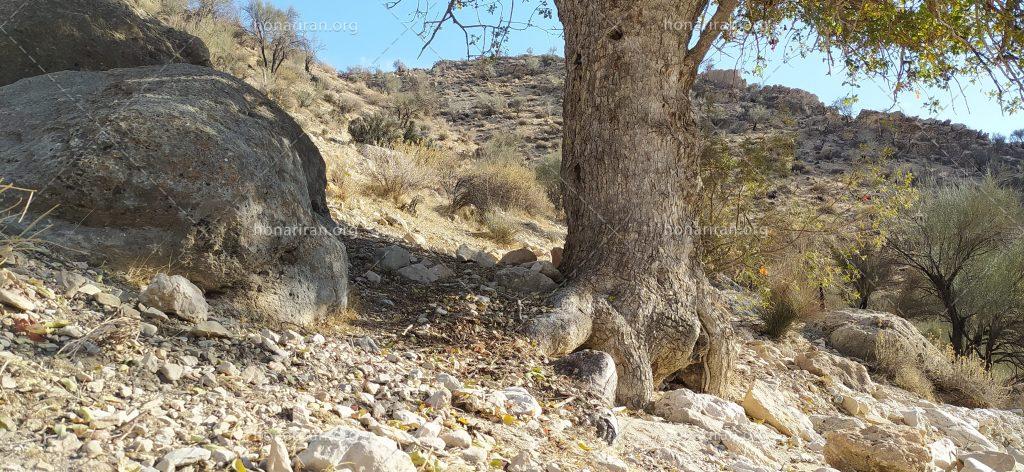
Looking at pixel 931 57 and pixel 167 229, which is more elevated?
pixel 931 57

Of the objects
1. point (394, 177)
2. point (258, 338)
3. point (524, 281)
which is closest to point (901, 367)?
point (524, 281)

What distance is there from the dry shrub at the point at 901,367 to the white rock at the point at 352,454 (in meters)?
7.22

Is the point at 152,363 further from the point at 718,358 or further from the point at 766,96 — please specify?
the point at 766,96

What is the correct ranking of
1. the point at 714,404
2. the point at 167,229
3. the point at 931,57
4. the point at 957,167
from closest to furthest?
1. the point at 167,229
2. the point at 714,404
3. the point at 931,57
4. the point at 957,167

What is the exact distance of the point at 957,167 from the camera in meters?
21.8

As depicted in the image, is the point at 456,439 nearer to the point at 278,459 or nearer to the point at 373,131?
the point at 278,459

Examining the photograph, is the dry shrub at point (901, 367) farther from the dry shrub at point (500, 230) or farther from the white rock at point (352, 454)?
the white rock at point (352, 454)

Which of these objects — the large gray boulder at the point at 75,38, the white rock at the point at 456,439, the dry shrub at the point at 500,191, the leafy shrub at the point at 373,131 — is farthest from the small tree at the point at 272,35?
the white rock at the point at 456,439

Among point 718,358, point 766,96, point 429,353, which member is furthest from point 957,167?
point 429,353

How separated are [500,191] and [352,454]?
10.1 meters

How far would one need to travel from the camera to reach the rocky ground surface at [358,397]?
2262 mm

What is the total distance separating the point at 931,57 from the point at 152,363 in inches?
276

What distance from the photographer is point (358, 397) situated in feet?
10.1

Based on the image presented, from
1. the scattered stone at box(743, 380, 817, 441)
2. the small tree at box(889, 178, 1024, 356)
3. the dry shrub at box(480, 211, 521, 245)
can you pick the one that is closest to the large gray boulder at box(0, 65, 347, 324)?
the scattered stone at box(743, 380, 817, 441)
